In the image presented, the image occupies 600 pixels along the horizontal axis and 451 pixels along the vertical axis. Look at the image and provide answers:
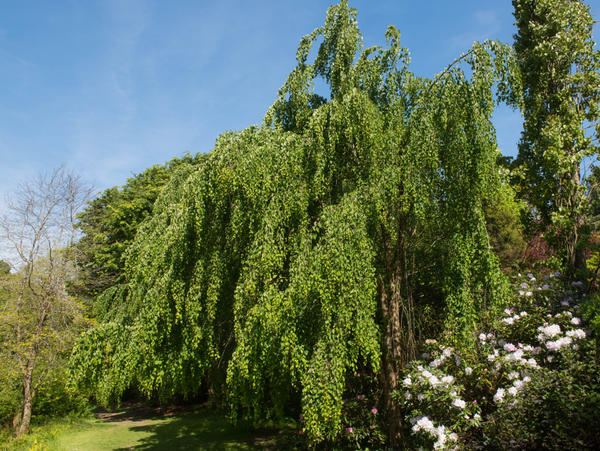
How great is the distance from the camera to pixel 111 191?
18.9 m

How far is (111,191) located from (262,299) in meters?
17.4

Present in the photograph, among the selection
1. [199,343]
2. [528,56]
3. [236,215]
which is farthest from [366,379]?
[528,56]

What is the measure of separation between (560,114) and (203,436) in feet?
33.9

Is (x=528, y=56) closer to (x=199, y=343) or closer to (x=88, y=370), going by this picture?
(x=199, y=343)

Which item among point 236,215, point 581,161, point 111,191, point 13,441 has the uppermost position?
point 111,191

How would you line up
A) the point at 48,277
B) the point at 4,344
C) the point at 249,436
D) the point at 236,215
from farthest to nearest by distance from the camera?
the point at 48,277, the point at 4,344, the point at 249,436, the point at 236,215

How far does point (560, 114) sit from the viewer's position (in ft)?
25.5

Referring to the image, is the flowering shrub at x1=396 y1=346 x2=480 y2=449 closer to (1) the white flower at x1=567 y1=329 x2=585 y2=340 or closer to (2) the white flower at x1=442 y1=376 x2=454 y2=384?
(2) the white flower at x1=442 y1=376 x2=454 y2=384

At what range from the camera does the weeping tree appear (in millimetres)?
4176

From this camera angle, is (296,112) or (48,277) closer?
(296,112)

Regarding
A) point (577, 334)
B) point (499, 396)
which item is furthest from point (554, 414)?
point (577, 334)

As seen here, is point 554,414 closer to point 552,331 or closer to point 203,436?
point 552,331

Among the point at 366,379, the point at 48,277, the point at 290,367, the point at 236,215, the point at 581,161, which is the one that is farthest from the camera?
the point at 48,277

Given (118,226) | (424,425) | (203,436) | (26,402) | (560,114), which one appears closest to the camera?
(424,425)
